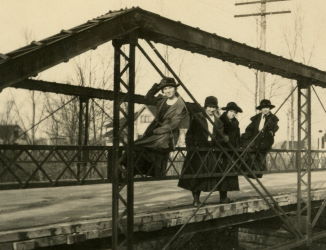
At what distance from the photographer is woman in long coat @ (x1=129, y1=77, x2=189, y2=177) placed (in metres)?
7.30

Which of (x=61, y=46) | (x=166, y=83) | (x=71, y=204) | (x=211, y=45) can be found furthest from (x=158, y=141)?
(x=71, y=204)

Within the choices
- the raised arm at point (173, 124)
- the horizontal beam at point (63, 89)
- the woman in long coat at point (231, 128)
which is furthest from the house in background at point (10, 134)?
the woman in long coat at point (231, 128)

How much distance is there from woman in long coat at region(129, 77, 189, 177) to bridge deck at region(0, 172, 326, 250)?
3.54 ft

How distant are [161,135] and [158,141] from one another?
13 cm

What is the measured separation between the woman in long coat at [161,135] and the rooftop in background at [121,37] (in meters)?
0.87

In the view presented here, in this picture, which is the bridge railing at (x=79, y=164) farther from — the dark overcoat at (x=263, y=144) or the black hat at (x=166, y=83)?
the black hat at (x=166, y=83)

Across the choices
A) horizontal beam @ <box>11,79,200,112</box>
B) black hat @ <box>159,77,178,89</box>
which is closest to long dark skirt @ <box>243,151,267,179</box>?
horizontal beam @ <box>11,79,200,112</box>

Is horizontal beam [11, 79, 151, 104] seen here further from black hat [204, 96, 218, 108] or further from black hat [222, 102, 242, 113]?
black hat [222, 102, 242, 113]

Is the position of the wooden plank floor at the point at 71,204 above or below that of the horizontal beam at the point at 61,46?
below

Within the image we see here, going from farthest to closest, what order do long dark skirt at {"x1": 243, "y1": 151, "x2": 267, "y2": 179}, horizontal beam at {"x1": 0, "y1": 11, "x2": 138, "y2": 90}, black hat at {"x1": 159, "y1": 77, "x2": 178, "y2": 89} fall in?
long dark skirt at {"x1": 243, "y1": 151, "x2": 267, "y2": 179}
black hat at {"x1": 159, "y1": 77, "x2": 178, "y2": 89}
horizontal beam at {"x1": 0, "y1": 11, "x2": 138, "y2": 90}

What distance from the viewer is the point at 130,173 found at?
20.9ft

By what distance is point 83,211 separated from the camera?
8562 mm

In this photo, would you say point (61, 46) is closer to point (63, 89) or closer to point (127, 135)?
point (127, 135)

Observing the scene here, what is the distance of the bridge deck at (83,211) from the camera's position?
22.0ft
